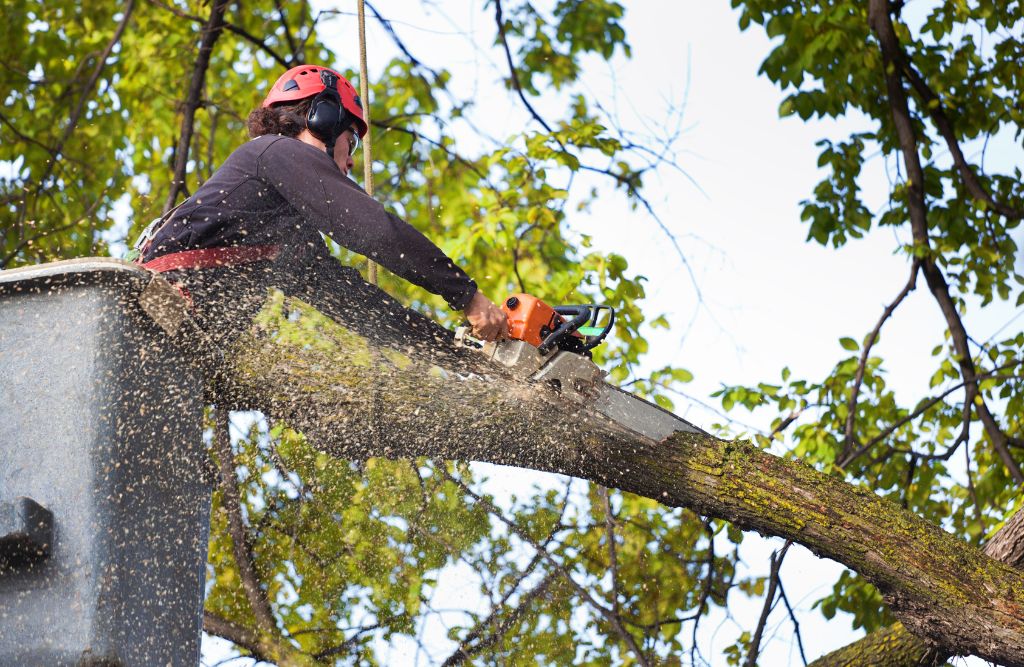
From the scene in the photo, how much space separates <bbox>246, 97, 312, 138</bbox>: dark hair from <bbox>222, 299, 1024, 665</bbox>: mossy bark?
83 cm

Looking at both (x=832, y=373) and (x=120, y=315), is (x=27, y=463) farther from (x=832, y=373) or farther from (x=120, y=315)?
(x=832, y=373)

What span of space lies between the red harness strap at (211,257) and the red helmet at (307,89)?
684mm

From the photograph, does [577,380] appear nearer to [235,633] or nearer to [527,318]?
[527,318]

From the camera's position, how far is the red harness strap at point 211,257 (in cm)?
326

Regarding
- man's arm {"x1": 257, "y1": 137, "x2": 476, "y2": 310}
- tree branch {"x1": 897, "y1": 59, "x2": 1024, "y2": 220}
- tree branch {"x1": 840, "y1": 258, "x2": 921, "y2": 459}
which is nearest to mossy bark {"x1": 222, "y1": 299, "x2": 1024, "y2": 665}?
man's arm {"x1": 257, "y1": 137, "x2": 476, "y2": 310}

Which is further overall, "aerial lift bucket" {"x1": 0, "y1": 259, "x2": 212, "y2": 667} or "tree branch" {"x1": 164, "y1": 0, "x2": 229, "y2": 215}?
"tree branch" {"x1": 164, "y1": 0, "x2": 229, "y2": 215}

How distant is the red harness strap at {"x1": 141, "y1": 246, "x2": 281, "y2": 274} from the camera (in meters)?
3.26

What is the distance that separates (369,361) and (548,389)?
58 cm

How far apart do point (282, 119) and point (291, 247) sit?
1.97 ft

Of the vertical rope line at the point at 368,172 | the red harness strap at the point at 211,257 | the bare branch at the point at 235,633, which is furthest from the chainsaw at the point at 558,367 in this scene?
the bare branch at the point at 235,633

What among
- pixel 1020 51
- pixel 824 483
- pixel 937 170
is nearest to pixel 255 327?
pixel 824 483

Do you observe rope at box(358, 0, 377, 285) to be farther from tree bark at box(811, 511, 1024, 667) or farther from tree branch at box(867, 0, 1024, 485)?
tree branch at box(867, 0, 1024, 485)

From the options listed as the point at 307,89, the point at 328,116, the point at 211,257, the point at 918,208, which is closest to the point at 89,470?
the point at 211,257

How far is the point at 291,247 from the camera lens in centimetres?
344
